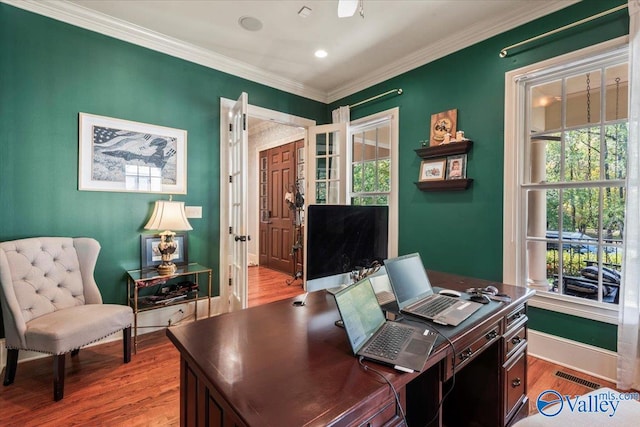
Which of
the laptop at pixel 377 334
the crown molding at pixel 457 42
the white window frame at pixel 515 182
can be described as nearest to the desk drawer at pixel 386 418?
the laptop at pixel 377 334

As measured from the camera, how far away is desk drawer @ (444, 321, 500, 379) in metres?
1.06

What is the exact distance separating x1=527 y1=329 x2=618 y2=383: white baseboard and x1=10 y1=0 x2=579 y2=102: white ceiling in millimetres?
2579

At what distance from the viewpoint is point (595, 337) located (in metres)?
2.15

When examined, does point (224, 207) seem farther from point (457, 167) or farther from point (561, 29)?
point (561, 29)

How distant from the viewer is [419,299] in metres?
1.40

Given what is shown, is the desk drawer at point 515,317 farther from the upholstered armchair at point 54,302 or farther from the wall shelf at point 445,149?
the upholstered armchair at point 54,302

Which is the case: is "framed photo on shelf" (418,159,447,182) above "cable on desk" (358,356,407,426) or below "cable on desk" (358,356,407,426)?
above

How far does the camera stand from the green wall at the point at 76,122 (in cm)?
225

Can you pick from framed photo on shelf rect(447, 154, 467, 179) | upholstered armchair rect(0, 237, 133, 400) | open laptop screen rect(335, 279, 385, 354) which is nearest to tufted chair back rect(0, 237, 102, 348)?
upholstered armchair rect(0, 237, 133, 400)

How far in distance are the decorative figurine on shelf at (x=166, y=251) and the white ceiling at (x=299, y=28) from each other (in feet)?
6.03

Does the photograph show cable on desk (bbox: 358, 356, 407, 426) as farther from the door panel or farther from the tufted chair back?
the tufted chair back

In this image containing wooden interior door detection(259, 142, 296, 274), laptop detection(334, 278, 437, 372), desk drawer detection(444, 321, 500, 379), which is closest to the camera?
laptop detection(334, 278, 437, 372)

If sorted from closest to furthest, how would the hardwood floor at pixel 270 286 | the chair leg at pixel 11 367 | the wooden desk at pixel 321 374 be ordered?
the wooden desk at pixel 321 374, the chair leg at pixel 11 367, the hardwood floor at pixel 270 286

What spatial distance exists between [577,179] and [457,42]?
5.34 feet
